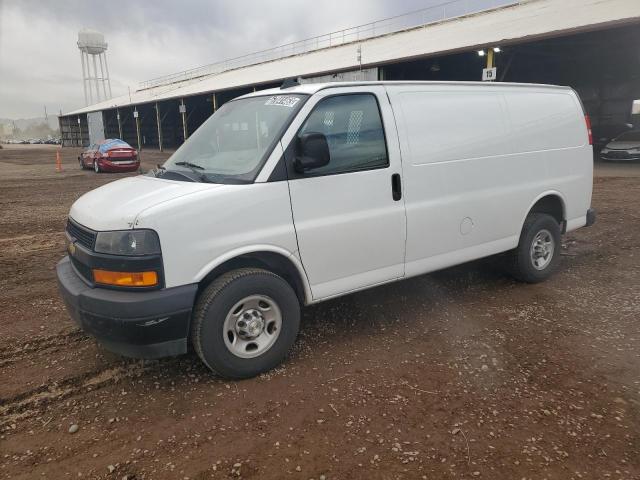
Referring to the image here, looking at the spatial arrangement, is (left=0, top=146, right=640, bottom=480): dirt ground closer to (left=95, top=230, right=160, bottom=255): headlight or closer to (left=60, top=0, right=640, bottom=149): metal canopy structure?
(left=95, top=230, right=160, bottom=255): headlight

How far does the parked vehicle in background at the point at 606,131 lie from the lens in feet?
78.9

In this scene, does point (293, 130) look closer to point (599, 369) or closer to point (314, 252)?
point (314, 252)

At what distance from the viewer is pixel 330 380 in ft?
10.9

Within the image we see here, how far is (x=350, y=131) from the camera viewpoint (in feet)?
12.1

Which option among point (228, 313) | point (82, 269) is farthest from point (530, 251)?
point (82, 269)

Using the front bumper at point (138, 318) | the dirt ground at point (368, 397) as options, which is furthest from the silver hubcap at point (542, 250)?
the front bumper at point (138, 318)

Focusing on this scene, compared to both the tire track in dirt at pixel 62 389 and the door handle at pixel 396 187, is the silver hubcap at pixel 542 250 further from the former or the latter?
the tire track in dirt at pixel 62 389

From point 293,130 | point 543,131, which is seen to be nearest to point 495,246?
point 543,131

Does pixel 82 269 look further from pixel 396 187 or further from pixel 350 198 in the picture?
pixel 396 187

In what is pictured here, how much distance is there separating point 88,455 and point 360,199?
245 centimetres

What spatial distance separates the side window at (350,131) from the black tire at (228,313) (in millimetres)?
883

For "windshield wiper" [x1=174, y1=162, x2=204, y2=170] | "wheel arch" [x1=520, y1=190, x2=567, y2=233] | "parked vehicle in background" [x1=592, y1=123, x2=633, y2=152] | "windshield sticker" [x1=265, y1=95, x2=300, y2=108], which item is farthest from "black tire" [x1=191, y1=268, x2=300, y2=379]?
"parked vehicle in background" [x1=592, y1=123, x2=633, y2=152]

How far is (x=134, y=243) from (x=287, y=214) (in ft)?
3.41

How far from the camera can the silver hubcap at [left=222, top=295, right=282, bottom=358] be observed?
326 cm
